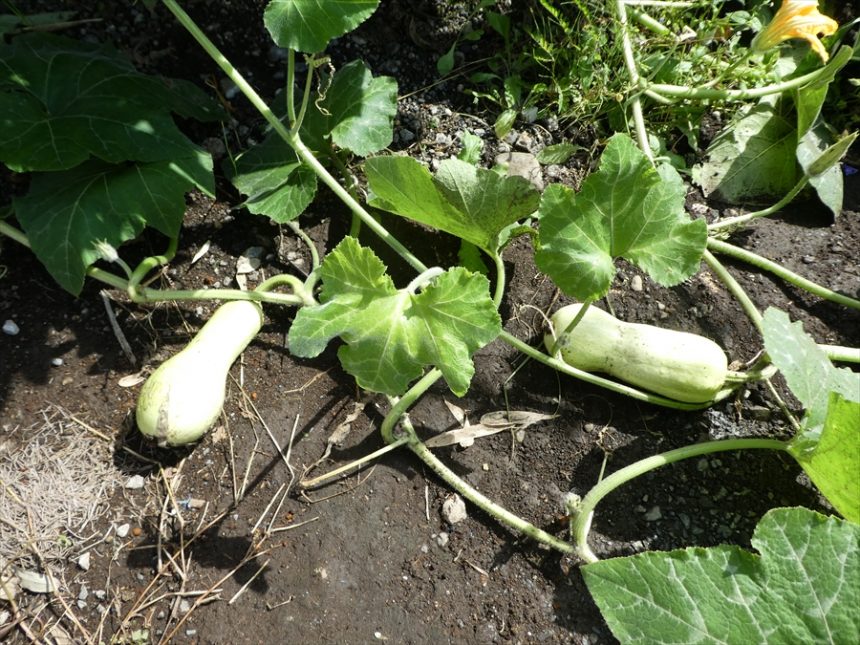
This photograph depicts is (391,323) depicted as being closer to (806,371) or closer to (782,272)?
(806,371)

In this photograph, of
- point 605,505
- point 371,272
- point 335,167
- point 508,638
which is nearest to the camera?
point 371,272

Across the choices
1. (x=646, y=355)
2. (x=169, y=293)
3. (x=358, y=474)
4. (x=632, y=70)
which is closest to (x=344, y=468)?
(x=358, y=474)

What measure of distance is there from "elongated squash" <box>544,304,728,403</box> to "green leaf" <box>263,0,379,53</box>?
100 cm

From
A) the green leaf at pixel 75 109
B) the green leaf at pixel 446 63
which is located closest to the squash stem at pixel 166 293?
the green leaf at pixel 75 109

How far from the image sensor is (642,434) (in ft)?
6.73

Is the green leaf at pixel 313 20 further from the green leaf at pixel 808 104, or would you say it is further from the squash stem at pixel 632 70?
the green leaf at pixel 808 104

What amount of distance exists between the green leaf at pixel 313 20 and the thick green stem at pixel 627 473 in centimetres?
131

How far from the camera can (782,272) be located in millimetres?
2229

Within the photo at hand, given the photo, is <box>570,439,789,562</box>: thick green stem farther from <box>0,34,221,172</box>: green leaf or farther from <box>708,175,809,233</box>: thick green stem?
<box>0,34,221,172</box>: green leaf

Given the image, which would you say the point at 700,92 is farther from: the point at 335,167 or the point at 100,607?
the point at 100,607

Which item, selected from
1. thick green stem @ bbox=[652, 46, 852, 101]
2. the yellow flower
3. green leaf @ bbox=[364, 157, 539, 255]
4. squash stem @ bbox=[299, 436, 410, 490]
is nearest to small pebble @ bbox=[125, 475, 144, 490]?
squash stem @ bbox=[299, 436, 410, 490]

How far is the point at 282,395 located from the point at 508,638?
922mm

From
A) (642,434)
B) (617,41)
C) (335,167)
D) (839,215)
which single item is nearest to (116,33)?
(335,167)

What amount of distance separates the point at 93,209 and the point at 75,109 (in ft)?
0.97
